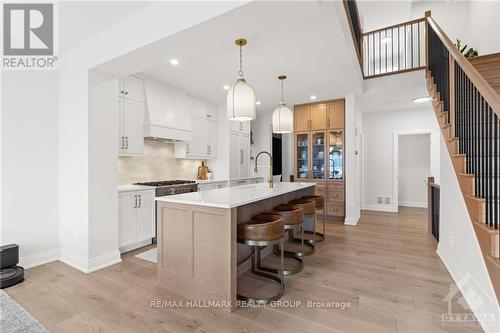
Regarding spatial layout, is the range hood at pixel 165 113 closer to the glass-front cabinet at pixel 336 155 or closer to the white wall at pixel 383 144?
the glass-front cabinet at pixel 336 155

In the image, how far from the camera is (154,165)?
15.3ft

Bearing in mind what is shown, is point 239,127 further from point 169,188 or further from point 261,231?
point 261,231

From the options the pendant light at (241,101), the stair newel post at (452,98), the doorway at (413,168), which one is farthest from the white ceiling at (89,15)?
the doorway at (413,168)

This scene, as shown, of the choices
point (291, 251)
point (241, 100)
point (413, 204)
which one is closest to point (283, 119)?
point (241, 100)

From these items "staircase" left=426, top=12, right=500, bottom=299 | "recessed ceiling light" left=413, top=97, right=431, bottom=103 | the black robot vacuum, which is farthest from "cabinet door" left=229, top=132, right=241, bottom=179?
"recessed ceiling light" left=413, top=97, right=431, bottom=103

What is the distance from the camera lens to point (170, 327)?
193 cm

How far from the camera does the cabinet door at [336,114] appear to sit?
215 inches

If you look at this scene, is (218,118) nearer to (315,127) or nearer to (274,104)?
(274,104)

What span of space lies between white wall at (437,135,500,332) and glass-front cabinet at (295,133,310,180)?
2950mm

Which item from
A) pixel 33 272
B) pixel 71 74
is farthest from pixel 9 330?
pixel 71 74

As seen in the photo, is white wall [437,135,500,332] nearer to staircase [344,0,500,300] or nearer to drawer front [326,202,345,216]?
staircase [344,0,500,300]

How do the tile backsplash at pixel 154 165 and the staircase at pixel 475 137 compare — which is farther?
the tile backsplash at pixel 154 165

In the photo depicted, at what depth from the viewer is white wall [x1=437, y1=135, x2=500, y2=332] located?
1928 millimetres

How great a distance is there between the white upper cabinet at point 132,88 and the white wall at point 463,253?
169 inches
